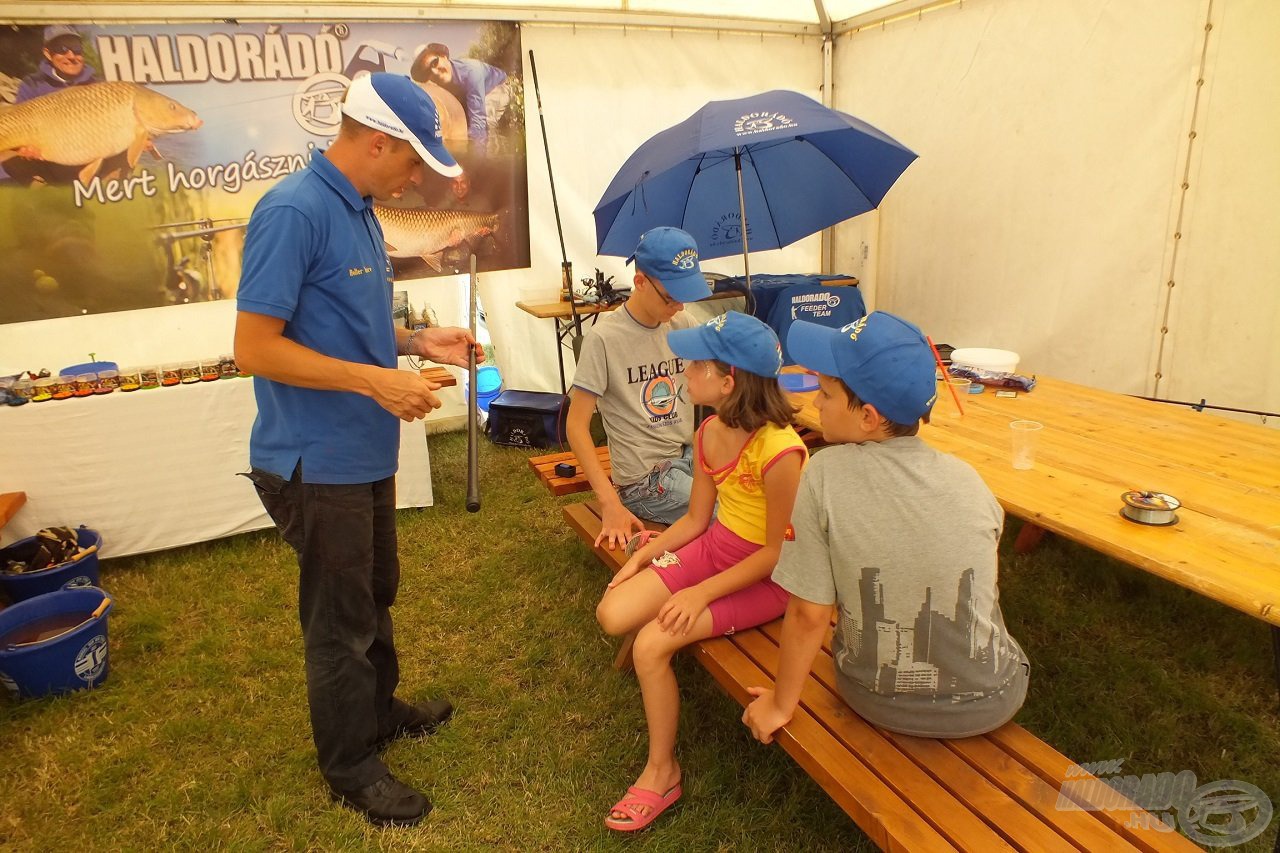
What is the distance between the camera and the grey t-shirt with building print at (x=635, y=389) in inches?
107

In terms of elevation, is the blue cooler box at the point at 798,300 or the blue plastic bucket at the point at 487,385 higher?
the blue cooler box at the point at 798,300

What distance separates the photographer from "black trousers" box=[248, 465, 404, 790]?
6.45 ft

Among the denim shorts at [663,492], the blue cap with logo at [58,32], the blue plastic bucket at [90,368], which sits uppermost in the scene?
the blue cap with logo at [58,32]

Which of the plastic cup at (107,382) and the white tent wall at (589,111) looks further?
the white tent wall at (589,111)

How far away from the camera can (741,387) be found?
2.12 metres

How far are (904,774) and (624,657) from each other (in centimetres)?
130

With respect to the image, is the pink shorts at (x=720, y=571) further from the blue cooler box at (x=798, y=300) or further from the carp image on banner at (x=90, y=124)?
the carp image on banner at (x=90, y=124)

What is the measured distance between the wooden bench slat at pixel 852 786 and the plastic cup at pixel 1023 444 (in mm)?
1081

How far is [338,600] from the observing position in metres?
2.01

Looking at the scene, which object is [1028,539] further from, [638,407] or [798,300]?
[798,300]

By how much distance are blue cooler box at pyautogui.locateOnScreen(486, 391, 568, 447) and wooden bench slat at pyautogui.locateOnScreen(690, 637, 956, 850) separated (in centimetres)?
340

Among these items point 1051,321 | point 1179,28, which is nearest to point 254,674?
point 1051,321

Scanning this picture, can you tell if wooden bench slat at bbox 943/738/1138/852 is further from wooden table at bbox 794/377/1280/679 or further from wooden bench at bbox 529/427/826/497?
wooden bench at bbox 529/427/826/497

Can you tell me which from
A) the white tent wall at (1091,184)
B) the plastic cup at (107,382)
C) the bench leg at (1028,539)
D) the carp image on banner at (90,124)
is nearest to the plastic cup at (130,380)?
the plastic cup at (107,382)
